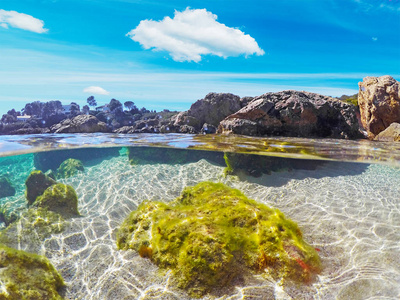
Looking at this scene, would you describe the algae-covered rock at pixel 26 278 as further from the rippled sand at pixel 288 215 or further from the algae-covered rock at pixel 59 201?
the algae-covered rock at pixel 59 201

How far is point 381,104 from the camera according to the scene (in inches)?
531

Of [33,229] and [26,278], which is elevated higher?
[26,278]

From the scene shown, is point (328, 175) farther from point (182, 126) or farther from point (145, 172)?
point (182, 126)

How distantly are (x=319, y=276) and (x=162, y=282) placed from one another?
291cm

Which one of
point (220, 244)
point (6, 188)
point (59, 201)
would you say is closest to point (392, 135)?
point (220, 244)

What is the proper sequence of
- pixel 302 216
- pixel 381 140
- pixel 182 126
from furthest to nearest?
pixel 182 126
pixel 381 140
pixel 302 216

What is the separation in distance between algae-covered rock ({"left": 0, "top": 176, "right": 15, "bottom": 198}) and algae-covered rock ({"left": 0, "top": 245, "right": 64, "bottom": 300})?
884cm

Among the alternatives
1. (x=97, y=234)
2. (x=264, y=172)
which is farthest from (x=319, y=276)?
(x=264, y=172)

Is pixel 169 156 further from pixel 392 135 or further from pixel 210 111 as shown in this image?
pixel 392 135

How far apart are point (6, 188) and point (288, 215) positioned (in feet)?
44.8

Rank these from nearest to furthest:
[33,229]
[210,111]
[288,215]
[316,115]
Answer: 1. [33,229]
2. [288,215]
3. [316,115]
4. [210,111]

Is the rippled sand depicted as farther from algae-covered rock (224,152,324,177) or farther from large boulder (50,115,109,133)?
large boulder (50,115,109,133)

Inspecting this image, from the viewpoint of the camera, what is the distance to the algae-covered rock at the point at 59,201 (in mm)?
6903

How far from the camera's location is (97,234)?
19.9 ft
